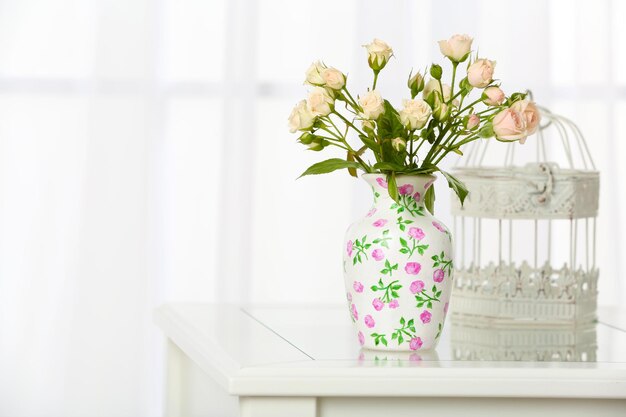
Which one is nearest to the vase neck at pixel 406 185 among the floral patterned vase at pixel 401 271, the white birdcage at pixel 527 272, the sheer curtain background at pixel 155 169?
the floral patterned vase at pixel 401 271

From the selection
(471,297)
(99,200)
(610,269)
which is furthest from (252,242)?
(471,297)

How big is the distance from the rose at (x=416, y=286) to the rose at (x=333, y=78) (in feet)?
0.83

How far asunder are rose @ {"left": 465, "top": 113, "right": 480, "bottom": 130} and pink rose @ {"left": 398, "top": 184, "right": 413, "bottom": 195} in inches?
3.9

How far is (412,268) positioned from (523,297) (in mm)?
401

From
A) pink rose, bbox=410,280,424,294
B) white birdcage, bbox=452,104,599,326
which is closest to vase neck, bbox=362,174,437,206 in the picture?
pink rose, bbox=410,280,424,294

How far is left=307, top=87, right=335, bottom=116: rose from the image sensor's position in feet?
4.26

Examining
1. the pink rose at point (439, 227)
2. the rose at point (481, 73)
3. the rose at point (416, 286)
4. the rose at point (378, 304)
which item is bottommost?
the rose at point (378, 304)

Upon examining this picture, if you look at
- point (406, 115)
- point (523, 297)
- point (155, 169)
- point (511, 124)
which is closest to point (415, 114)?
point (406, 115)

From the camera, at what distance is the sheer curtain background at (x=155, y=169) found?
2674 millimetres

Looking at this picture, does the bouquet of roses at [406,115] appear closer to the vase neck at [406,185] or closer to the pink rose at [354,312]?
the vase neck at [406,185]

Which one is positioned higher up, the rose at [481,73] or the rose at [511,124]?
the rose at [481,73]

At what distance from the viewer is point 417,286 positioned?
1.30 m

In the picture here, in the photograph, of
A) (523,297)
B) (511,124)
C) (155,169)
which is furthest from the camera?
(155,169)

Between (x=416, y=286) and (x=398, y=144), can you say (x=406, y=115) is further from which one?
(x=416, y=286)
